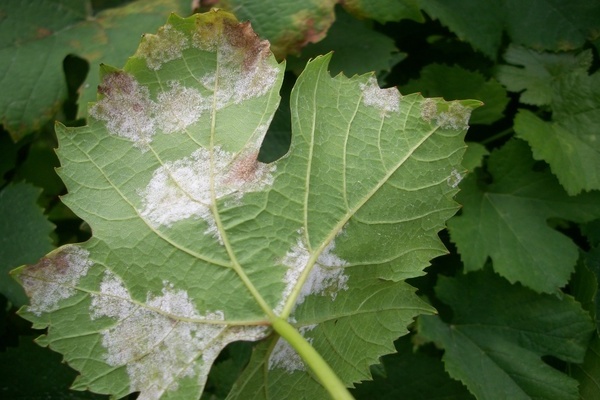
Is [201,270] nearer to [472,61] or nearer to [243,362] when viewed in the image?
[243,362]

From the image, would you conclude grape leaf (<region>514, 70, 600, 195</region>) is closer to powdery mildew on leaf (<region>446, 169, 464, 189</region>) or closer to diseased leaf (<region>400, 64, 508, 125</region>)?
diseased leaf (<region>400, 64, 508, 125</region>)

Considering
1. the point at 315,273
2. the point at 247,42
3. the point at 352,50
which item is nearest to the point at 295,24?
the point at 352,50

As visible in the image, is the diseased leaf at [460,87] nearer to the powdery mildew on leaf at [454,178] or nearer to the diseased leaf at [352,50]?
the diseased leaf at [352,50]

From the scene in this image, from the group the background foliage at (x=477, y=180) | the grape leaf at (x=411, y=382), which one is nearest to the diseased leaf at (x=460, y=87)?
the background foliage at (x=477, y=180)

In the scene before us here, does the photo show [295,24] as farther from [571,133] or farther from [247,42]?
[571,133]

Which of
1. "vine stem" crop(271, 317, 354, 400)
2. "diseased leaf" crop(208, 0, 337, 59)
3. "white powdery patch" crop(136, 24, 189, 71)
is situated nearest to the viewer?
"vine stem" crop(271, 317, 354, 400)

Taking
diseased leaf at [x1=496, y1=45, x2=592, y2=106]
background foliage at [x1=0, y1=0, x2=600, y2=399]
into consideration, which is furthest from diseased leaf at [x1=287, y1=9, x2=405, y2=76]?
diseased leaf at [x1=496, y1=45, x2=592, y2=106]
